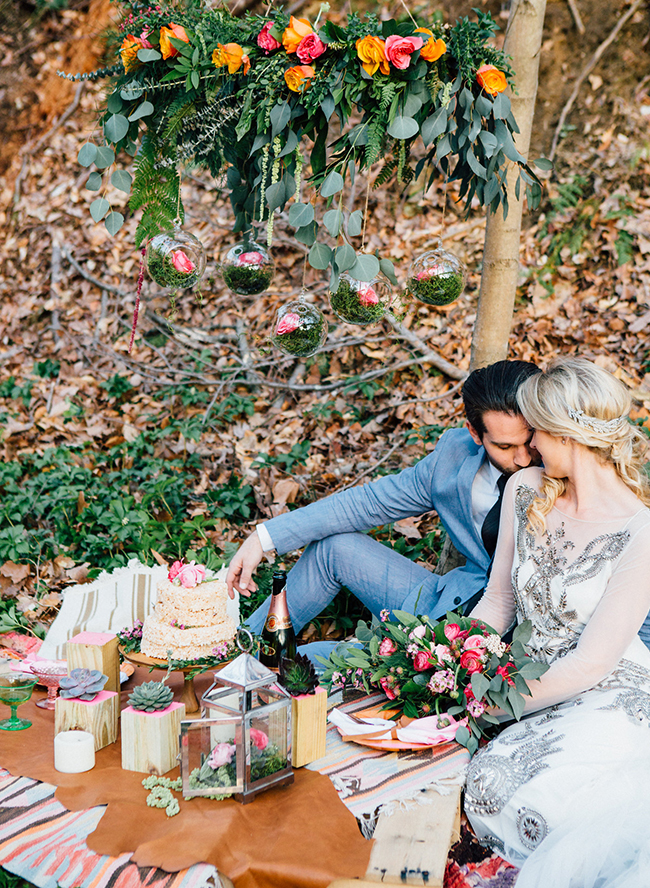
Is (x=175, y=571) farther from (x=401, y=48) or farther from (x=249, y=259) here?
(x=401, y=48)

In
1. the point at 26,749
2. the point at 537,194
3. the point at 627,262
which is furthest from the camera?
the point at 627,262

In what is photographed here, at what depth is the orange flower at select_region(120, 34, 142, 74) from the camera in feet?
7.54

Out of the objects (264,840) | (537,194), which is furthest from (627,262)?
(264,840)

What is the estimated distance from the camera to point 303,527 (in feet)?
9.70

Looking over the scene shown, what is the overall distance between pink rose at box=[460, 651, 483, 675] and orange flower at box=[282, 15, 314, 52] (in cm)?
185

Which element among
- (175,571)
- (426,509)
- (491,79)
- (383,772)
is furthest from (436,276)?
(383,772)

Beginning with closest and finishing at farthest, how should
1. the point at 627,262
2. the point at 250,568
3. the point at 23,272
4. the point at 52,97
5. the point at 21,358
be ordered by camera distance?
the point at 250,568 → the point at 627,262 → the point at 21,358 → the point at 23,272 → the point at 52,97

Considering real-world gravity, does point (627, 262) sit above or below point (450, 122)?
below

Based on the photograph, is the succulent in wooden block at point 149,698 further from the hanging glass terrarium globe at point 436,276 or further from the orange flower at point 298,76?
the orange flower at point 298,76

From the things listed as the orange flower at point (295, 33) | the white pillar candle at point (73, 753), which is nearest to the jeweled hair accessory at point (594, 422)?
the orange flower at point (295, 33)

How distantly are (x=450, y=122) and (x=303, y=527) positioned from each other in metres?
1.58

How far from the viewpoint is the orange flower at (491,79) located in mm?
2189

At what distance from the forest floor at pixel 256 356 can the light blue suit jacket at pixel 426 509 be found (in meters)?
0.79

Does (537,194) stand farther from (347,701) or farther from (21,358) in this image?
(21,358)
